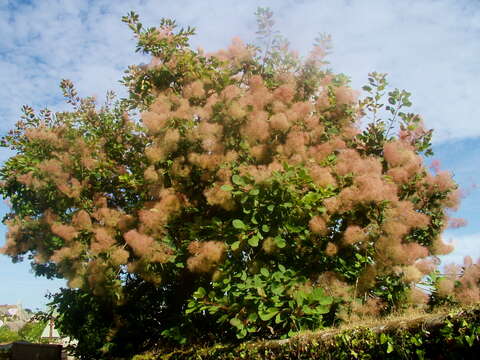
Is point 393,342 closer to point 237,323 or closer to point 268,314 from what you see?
point 268,314

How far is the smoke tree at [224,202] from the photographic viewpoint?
15.4 feet

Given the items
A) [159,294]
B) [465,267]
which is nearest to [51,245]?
[159,294]

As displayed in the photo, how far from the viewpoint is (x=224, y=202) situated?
517cm

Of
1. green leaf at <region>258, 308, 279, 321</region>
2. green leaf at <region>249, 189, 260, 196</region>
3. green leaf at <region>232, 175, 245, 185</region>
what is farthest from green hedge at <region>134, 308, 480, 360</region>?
green leaf at <region>232, 175, 245, 185</region>

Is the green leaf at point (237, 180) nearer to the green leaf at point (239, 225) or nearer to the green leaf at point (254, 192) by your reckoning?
the green leaf at point (254, 192)

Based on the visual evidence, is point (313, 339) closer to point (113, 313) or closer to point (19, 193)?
point (113, 313)

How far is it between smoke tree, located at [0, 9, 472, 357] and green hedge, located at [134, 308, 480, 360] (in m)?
0.34

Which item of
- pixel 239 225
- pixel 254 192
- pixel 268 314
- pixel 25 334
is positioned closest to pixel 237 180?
pixel 254 192

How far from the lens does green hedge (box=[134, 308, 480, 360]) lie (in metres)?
2.79

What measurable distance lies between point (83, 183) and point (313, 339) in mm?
4238

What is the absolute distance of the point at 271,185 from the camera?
451 cm

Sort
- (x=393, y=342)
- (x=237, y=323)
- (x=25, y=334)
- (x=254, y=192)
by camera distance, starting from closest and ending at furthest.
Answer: (x=393, y=342)
(x=237, y=323)
(x=254, y=192)
(x=25, y=334)

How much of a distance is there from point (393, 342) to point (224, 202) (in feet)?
8.45

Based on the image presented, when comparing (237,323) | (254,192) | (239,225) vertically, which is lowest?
(237,323)
